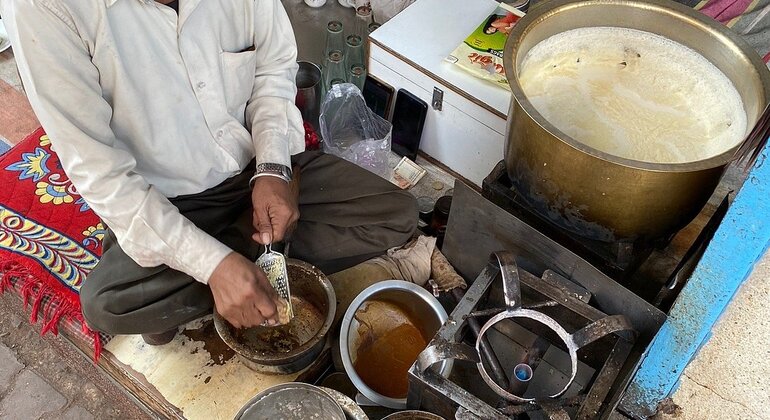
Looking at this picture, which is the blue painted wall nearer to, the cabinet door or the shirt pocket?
the cabinet door

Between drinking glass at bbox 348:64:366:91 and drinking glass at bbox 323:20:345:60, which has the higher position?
drinking glass at bbox 323:20:345:60

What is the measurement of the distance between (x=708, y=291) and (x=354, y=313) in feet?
3.17

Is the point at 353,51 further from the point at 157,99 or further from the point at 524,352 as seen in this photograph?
the point at 524,352

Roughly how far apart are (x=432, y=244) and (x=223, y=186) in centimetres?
74

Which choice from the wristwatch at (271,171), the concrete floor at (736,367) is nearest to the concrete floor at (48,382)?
the wristwatch at (271,171)

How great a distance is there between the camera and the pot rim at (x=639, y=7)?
1427 mm

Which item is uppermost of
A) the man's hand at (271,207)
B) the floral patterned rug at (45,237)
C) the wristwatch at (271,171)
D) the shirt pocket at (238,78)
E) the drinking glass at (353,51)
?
the shirt pocket at (238,78)

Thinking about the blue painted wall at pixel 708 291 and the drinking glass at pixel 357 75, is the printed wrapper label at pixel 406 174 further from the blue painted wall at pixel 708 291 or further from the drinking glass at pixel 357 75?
the blue painted wall at pixel 708 291

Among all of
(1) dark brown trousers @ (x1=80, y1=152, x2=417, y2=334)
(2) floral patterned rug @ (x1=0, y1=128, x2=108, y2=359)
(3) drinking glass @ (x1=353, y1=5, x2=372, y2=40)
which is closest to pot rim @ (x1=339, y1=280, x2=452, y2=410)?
(1) dark brown trousers @ (x1=80, y1=152, x2=417, y2=334)

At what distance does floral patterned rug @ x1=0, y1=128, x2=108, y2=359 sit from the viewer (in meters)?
2.13

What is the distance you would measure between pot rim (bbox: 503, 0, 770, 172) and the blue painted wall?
0.46 ft

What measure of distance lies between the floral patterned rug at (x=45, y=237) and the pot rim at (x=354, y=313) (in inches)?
32.9

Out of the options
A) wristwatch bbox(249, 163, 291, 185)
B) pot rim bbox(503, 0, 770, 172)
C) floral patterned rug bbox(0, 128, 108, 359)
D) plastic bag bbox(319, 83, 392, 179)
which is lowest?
floral patterned rug bbox(0, 128, 108, 359)

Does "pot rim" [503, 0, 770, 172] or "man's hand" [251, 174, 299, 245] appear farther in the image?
"man's hand" [251, 174, 299, 245]
